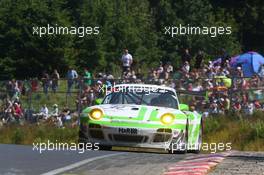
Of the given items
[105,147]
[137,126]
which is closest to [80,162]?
[137,126]

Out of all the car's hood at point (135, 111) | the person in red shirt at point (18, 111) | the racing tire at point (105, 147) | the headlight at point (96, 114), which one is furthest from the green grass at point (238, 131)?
A: the headlight at point (96, 114)

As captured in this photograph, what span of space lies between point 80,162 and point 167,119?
2.26m

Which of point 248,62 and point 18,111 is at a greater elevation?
point 248,62

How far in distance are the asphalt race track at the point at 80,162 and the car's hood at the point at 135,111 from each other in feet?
2.10

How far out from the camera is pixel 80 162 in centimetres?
1159

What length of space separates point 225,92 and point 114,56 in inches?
775

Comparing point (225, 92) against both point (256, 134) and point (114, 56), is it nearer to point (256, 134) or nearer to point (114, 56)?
point (256, 134)

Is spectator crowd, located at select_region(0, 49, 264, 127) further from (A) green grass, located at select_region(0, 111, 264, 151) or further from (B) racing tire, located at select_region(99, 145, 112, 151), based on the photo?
(B) racing tire, located at select_region(99, 145, 112, 151)

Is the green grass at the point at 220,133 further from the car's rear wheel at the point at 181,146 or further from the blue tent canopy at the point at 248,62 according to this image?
the car's rear wheel at the point at 181,146

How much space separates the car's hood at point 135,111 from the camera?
1320cm

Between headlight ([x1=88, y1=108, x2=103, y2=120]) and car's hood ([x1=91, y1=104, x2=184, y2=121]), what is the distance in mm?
89

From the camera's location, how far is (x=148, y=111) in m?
13.5

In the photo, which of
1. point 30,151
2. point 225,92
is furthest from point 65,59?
point 30,151

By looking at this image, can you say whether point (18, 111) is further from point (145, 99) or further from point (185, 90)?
point (145, 99)
